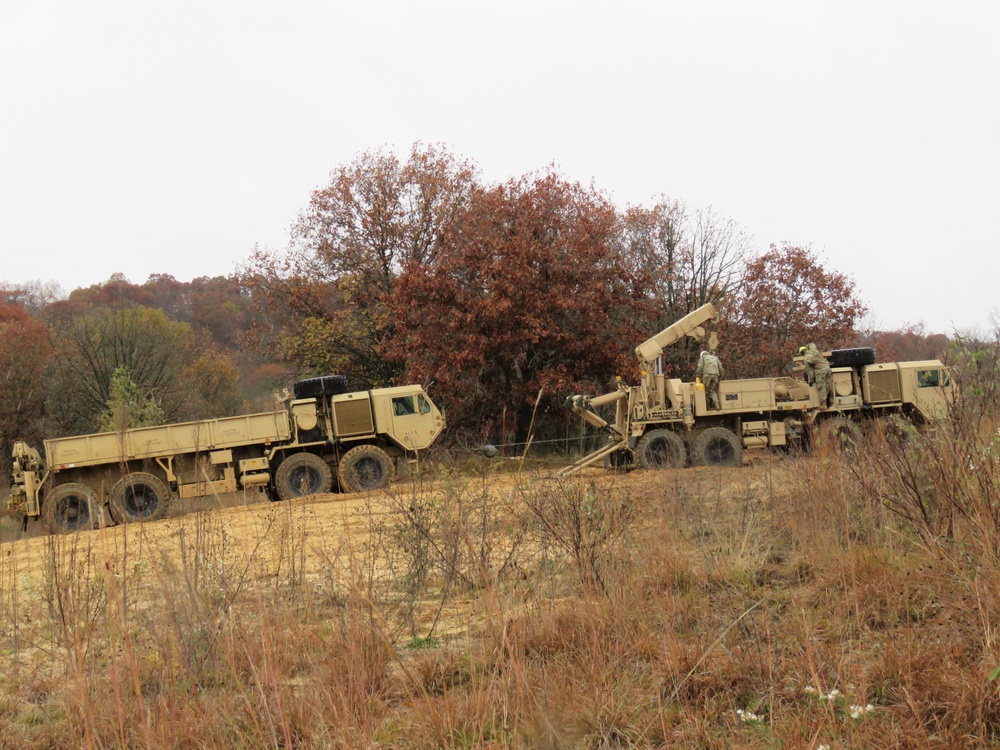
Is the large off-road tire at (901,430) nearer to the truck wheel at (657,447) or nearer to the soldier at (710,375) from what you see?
the truck wheel at (657,447)

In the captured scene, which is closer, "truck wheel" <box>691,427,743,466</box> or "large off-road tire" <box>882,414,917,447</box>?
"large off-road tire" <box>882,414,917,447</box>

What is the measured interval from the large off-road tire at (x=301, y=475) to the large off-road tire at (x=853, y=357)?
10540 millimetres

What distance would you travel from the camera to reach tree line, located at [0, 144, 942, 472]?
23.1 metres

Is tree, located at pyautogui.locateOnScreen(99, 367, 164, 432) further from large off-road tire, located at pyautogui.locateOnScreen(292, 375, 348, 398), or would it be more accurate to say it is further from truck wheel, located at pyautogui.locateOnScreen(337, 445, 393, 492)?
truck wheel, located at pyautogui.locateOnScreen(337, 445, 393, 492)

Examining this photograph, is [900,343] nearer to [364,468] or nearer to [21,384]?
[364,468]

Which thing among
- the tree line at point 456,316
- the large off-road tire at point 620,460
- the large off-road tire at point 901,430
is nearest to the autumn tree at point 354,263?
the tree line at point 456,316

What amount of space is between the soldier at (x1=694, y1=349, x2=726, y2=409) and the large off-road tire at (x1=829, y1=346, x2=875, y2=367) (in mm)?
2717

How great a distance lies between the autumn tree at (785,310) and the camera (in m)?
29.3

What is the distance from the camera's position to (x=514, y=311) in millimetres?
22828

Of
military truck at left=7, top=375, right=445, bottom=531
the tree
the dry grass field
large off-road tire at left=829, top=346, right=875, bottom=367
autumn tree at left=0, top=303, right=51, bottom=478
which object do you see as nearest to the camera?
the dry grass field

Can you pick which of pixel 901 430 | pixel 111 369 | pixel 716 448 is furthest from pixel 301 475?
pixel 111 369

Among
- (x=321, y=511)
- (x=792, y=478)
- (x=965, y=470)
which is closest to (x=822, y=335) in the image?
(x=321, y=511)

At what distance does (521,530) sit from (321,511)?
338 inches

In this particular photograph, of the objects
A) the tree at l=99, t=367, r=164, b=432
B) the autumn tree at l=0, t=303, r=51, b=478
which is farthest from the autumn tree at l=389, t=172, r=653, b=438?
the autumn tree at l=0, t=303, r=51, b=478
